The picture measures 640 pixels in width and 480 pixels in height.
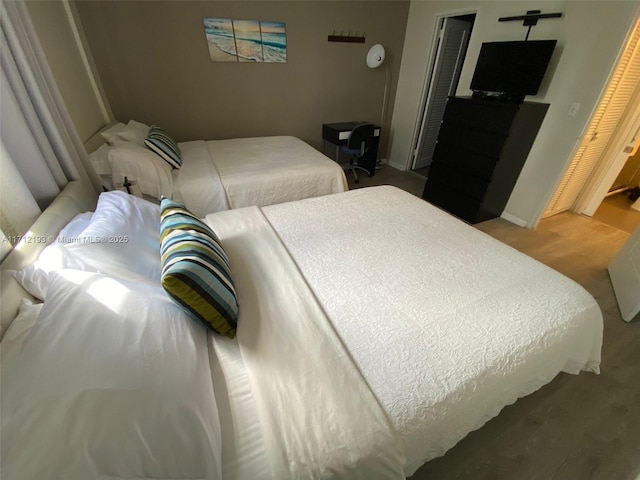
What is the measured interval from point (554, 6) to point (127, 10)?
3.73 meters

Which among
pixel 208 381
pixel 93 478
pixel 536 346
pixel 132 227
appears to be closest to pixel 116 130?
pixel 132 227

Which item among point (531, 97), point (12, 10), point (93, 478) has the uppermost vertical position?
point (12, 10)

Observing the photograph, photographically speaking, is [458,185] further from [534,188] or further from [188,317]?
[188,317]

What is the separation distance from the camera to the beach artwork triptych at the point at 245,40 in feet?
9.39

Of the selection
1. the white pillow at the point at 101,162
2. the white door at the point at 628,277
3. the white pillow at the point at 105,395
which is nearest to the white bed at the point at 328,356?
the white pillow at the point at 105,395

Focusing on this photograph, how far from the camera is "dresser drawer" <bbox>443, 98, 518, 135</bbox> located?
237cm

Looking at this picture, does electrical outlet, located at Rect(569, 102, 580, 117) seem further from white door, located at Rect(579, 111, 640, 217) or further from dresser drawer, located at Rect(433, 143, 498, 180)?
white door, located at Rect(579, 111, 640, 217)

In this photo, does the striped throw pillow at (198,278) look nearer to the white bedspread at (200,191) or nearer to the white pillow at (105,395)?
the white pillow at (105,395)

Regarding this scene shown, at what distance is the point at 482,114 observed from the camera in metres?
2.53

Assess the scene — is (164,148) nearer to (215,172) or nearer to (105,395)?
(215,172)

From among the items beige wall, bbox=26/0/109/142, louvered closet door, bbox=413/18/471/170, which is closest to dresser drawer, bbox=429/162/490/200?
louvered closet door, bbox=413/18/471/170

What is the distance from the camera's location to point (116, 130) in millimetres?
2279

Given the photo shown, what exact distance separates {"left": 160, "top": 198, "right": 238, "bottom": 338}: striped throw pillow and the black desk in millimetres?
2898

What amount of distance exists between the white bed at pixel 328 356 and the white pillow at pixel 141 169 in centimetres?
79
